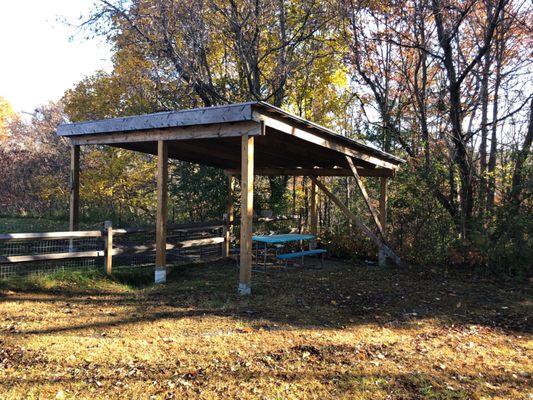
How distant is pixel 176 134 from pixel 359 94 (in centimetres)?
1060

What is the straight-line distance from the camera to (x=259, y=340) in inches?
175

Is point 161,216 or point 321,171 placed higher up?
point 321,171

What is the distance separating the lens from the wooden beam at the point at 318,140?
6.12 metres

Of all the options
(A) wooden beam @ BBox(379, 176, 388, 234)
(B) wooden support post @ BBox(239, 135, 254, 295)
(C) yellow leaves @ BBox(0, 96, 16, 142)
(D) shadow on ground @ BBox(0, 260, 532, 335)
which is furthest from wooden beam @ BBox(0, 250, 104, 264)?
(C) yellow leaves @ BBox(0, 96, 16, 142)

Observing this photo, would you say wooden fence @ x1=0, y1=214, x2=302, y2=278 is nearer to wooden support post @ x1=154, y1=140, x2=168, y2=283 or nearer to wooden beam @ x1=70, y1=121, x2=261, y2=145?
wooden support post @ x1=154, y1=140, x2=168, y2=283

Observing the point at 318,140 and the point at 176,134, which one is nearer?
the point at 176,134

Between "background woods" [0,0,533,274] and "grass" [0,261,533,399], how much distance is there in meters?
2.60

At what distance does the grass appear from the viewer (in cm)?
338

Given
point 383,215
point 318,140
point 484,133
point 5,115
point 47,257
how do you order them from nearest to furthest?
point 47,257
point 318,140
point 383,215
point 484,133
point 5,115

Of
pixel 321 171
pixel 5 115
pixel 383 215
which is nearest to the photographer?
pixel 383 215

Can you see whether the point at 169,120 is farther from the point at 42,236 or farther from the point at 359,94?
the point at 359,94

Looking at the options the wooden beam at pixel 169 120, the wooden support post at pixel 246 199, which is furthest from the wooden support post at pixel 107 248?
the wooden support post at pixel 246 199

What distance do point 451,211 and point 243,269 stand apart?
607 centimetres

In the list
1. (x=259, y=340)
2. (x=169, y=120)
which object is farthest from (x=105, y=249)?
(x=259, y=340)
